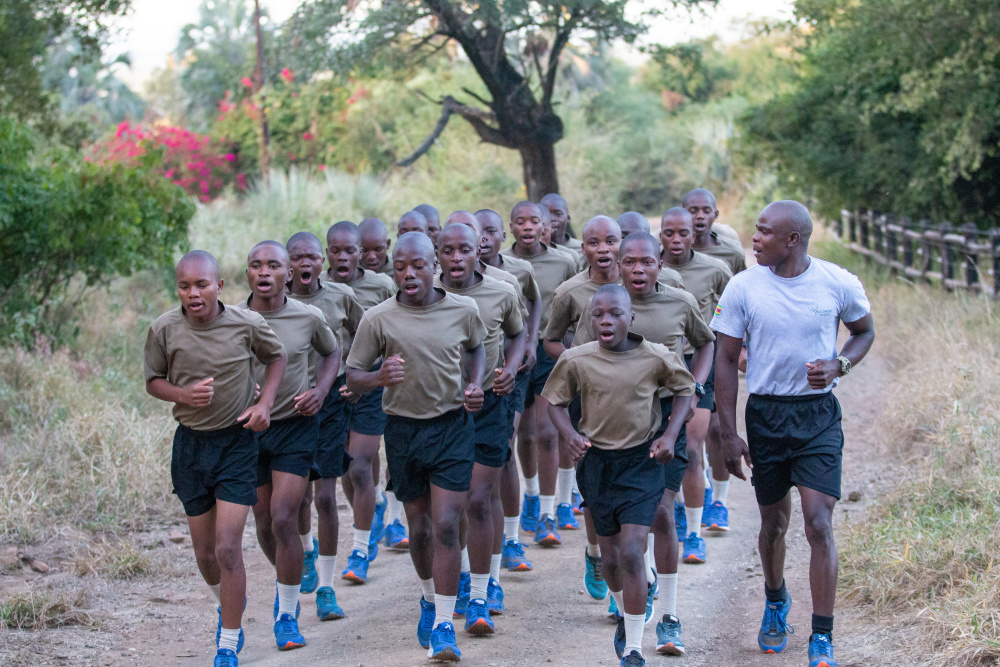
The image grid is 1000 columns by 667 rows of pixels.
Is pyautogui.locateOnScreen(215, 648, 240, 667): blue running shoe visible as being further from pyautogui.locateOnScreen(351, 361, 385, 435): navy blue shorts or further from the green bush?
the green bush

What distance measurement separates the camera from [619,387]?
17.6ft

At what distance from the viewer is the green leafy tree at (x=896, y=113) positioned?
13.0 metres

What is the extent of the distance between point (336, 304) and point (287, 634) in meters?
1.93

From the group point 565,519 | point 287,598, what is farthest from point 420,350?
point 565,519

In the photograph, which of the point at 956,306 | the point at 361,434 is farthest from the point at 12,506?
the point at 956,306

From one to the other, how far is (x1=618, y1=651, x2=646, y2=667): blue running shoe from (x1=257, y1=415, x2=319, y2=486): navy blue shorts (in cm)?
193

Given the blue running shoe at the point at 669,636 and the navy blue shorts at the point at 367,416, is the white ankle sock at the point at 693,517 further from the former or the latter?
the navy blue shorts at the point at 367,416

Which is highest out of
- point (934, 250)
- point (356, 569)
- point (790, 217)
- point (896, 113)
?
point (896, 113)

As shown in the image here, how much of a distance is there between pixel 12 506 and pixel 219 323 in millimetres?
3112

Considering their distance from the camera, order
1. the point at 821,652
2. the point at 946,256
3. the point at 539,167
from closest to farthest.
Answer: the point at 821,652
the point at 946,256
the point at 539,167

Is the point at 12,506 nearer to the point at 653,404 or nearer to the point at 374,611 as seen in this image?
the point at 374,611

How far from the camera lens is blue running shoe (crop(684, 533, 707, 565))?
287 inches

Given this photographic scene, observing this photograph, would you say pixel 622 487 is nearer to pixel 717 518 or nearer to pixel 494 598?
pixel 494 598

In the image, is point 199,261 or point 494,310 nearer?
point 199,261
